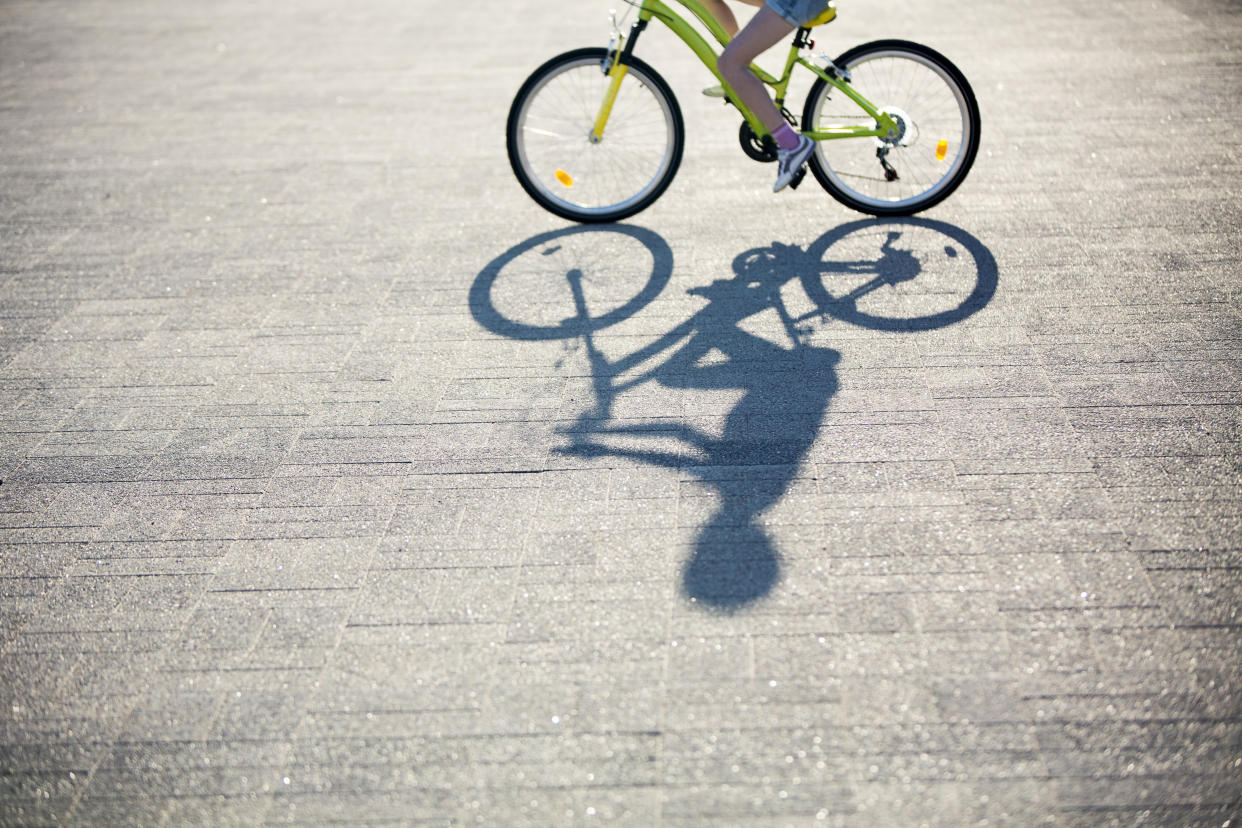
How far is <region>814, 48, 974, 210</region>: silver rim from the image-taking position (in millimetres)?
5176

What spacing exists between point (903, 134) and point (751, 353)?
1700 mm

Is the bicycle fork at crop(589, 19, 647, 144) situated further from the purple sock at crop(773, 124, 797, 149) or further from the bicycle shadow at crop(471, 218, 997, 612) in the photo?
the purple sock at crop(773, 124, 797, 149)

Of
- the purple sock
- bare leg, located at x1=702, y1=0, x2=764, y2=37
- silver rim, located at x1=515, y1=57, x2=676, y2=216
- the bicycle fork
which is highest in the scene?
bare leg, located at x1=702, y1=0, x2=764, y2=37

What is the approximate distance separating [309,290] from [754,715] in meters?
3.46

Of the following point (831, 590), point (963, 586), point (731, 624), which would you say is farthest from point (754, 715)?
point (963, 586)

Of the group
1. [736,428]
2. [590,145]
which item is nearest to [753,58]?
[590,145]

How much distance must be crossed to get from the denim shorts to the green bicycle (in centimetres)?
9

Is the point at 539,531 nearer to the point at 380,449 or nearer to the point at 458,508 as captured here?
the point at 458,508

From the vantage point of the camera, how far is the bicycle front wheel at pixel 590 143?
5.30 m

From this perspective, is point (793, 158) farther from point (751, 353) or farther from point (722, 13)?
point (751, 353)

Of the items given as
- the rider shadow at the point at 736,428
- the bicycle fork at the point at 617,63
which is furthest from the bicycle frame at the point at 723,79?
the rider shadow at the point at 736,428

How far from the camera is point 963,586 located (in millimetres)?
3098

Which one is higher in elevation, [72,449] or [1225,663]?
[1225,663]

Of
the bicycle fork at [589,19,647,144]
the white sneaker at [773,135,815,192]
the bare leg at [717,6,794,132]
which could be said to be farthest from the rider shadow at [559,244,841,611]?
the bicycle fork at [589,19,647,144]
